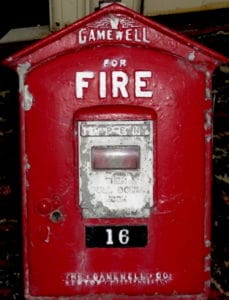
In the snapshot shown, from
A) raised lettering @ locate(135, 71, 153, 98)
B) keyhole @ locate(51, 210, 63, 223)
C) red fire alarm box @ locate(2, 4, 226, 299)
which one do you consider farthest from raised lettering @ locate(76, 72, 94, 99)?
keyhole @ locate(51, 210, 63, 223)

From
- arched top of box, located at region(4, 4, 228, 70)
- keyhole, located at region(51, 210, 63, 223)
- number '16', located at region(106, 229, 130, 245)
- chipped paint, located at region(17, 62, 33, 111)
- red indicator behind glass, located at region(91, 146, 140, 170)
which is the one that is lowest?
number '16', located at region(106, 229, 130, 245)

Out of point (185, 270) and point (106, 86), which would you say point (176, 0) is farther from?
point (185, 270)

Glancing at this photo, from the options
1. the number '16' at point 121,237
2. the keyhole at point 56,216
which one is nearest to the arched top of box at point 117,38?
the keyhole at point 56,216

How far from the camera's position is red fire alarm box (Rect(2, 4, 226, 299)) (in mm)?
1838

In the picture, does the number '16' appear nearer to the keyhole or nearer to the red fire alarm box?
the red fire alarm box

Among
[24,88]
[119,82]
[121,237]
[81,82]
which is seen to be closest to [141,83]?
[119,82]

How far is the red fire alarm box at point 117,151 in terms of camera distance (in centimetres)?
184

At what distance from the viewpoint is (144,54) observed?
1.85 meters

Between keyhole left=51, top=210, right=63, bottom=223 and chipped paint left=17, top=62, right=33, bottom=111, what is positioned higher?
chipped paint left=17, top=62, right=33, bottom=111

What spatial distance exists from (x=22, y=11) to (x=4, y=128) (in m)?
0.96

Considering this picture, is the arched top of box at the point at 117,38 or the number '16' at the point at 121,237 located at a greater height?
the arched top of box at the point at 117,38

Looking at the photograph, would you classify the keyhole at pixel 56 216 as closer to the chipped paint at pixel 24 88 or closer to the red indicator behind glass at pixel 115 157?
the red indicator behind glass at pixel 115 157

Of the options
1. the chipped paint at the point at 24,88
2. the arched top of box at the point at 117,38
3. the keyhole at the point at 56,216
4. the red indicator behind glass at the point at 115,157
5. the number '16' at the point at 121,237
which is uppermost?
the arched top of box at the point at 117,38

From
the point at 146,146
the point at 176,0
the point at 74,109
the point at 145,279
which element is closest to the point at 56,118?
the point at 74,109
